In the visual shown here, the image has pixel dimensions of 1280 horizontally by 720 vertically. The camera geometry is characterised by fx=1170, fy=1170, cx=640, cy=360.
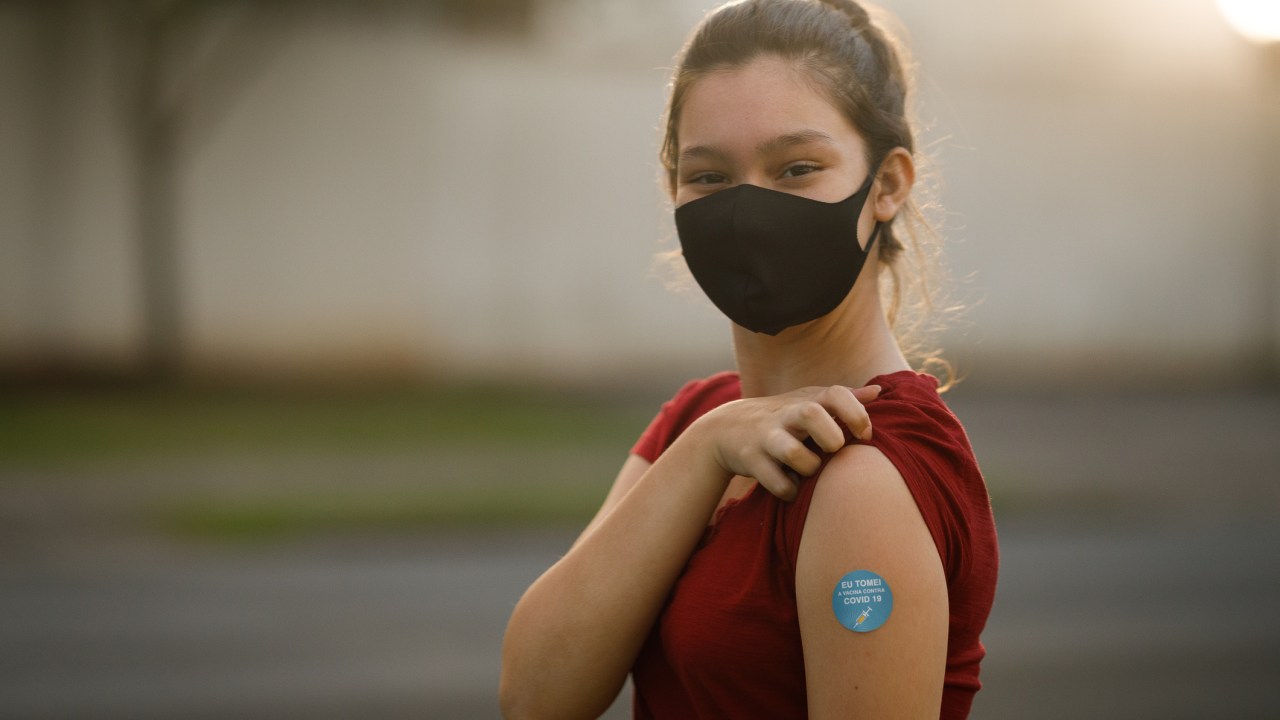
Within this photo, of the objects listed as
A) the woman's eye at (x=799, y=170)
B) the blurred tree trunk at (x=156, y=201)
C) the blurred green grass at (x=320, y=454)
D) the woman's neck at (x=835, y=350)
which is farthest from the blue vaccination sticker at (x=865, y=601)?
the blurred tree trunk at (x=156, y=201)

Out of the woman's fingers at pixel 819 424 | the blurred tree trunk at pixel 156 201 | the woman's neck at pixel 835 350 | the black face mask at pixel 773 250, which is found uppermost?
the blurred tree trunk at pixel 156 201

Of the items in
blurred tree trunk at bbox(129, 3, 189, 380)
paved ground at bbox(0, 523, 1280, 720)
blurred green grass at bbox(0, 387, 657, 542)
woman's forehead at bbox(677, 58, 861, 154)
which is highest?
blurred tree trunk at bbox(129, 3, 189, 380)

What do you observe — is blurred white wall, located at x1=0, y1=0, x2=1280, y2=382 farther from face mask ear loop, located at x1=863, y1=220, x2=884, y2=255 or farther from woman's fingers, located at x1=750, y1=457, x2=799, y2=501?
woman's fingers, located at x1=750, y1=457, x2=799, y2=501

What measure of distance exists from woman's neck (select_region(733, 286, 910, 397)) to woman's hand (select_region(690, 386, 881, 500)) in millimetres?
194

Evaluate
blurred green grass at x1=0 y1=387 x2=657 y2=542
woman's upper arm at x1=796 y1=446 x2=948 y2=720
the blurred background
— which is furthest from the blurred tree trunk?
woman's upper arm at x1=796 y1=446 x2=948 y2=720

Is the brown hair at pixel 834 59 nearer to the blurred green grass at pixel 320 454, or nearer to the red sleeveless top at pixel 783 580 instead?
the red sleeveless top at pixel 783 580

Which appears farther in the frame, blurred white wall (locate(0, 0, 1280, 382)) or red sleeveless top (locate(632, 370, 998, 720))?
blurred white wall (locate(0, 0, 1280, 382))

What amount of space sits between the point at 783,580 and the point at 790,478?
0.43 ft

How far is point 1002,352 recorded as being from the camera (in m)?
16.4

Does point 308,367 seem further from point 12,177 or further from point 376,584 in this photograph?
point 376,584

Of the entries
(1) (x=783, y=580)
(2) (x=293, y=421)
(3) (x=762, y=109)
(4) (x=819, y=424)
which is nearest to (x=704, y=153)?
(3) (x=762, y=109)

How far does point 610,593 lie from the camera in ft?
5.45

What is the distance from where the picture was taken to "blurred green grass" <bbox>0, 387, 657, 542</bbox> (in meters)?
8.73

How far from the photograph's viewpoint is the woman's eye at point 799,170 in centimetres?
172
